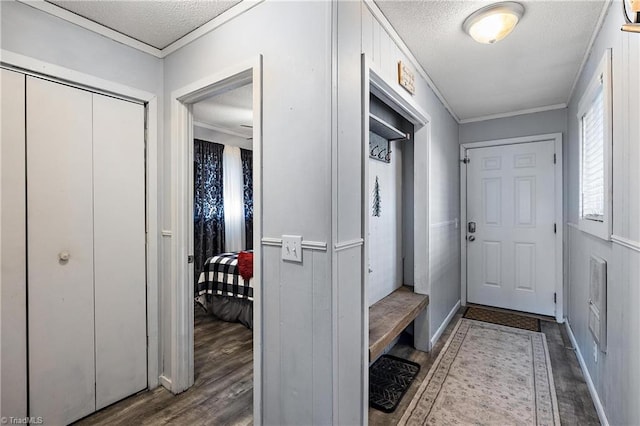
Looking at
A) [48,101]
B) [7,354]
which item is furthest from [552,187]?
[7,354]

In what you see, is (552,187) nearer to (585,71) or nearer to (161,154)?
(585,71)

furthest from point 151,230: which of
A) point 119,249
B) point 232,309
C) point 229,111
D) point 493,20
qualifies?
point 493,20

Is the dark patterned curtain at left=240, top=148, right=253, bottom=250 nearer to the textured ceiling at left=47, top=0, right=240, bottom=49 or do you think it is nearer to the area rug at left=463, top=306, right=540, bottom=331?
the textured ceiling at left=47, top=0, right=240, bottom=49

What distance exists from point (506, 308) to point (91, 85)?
449 centimetres

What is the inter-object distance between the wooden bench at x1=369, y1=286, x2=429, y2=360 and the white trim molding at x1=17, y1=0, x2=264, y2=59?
200 cm

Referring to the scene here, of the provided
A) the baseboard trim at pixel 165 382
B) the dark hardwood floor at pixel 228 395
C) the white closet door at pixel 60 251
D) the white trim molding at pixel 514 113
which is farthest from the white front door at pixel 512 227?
the white closet door at pixel 60 251

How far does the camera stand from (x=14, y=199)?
5.18ft

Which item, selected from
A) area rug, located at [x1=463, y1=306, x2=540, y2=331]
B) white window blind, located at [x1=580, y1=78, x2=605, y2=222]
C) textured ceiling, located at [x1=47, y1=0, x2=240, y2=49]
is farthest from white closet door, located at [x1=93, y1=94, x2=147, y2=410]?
area rug, located at [x1=463, y1=306, x2=540, y2=331]

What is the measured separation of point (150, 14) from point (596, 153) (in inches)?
119

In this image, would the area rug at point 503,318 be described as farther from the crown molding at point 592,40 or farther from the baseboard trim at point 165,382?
the baseboard trim at point 165,382

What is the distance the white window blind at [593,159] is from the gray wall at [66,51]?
2919mm

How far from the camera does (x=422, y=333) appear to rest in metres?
2.71

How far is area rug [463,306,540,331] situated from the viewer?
10.7 ft

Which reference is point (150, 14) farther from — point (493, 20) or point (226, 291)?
point (226, 291)
